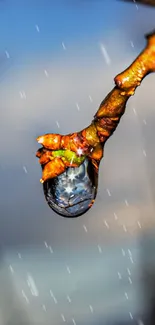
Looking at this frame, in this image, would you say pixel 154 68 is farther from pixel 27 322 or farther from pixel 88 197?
pixel 27 322

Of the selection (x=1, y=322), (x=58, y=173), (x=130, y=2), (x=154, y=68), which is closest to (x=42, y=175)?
(x=58, y=173)

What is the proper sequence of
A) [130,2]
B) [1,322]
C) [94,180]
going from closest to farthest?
[130,2] < [94,180] < [1,322]

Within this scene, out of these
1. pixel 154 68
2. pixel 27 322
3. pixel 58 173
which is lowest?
pixel 27 322

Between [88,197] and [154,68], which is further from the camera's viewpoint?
[88,197]

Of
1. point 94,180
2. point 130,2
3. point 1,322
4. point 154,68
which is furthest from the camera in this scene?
point 1,322

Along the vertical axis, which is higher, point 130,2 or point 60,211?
point 130,2

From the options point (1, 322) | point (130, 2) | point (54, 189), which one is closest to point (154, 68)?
point (130, 2)

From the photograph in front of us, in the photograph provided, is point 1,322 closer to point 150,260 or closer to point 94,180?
point 150,260
